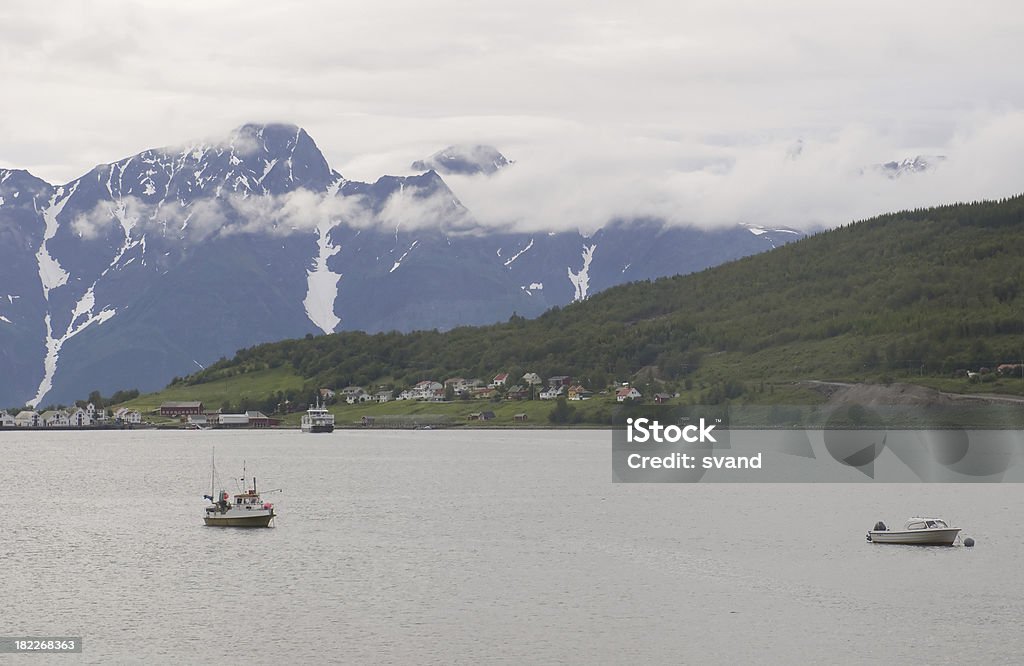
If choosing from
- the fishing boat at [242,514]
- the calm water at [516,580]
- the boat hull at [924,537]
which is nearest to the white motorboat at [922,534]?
the boat hull at [924,537]

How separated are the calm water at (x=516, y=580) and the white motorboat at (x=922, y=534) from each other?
1605 mm

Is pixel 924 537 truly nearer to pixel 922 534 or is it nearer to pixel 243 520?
pixel 922 534

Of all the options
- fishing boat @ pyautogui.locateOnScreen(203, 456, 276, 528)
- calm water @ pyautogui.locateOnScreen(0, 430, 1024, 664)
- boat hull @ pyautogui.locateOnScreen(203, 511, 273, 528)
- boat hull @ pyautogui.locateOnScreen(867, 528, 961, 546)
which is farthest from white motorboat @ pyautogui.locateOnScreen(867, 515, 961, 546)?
fishing boat @ pyautogui.locateOnScreen(203, 456, 276, 528)

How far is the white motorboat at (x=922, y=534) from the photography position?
10100cm

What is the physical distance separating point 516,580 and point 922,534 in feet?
104

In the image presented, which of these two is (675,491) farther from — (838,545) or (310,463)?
(310,463)

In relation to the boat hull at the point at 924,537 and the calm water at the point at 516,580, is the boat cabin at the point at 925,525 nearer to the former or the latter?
the boat hull at the point at 924,537

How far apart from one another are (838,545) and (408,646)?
4352 cm

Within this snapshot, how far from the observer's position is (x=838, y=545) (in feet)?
334

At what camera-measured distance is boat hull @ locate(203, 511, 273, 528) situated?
11394 cm

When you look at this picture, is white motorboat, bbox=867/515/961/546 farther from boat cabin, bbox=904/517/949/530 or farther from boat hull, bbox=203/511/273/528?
boat hull, bbox=203/511/273/528

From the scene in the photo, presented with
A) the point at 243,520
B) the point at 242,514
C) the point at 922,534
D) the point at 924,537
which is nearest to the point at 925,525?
the point at 922,534

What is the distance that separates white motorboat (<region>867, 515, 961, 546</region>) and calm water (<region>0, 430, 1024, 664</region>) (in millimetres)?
1605

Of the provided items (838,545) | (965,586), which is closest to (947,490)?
(838,545)
